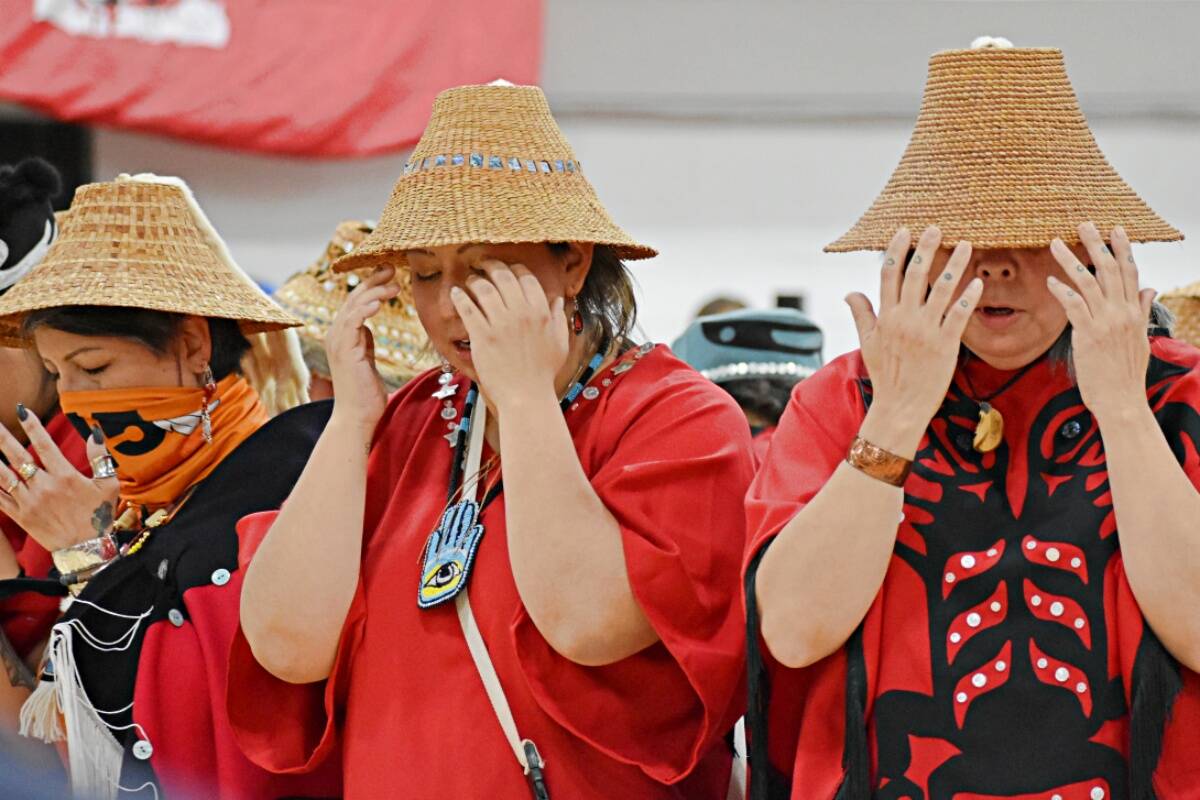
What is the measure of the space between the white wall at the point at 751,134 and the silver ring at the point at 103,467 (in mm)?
4636

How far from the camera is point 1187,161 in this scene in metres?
7.40

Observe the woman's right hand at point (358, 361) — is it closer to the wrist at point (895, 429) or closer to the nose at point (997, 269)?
the wrist at point (895, 429)

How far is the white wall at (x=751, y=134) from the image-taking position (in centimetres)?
739

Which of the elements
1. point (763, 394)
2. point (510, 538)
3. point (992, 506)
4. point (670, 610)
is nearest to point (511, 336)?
point (510, 538)

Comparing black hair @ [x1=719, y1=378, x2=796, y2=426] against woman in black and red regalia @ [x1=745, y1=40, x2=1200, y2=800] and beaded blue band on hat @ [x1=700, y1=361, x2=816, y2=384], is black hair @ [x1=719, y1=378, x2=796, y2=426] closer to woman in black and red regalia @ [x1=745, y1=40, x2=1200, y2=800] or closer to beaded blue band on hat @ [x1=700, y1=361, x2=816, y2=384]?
beaded blue band on hat @ [x1=700, y1=361, x2=816, y2=384]

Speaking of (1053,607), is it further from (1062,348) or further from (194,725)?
(194,725)

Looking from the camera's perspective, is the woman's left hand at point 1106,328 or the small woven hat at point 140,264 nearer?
the woman's left hand at point 1106,328

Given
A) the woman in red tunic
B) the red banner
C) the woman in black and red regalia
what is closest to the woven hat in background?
the woman in black and red regalia

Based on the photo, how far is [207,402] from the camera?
2857 mm

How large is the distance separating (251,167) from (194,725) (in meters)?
5.29

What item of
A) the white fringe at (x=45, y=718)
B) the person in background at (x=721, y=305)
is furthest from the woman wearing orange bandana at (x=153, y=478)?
the person in background at (x=721, y=305)

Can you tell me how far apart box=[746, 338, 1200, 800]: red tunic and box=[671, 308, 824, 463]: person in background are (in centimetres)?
170

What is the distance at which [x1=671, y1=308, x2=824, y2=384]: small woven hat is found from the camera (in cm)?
394

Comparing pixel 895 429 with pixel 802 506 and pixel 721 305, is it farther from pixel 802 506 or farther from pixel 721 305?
pixel 721 305
